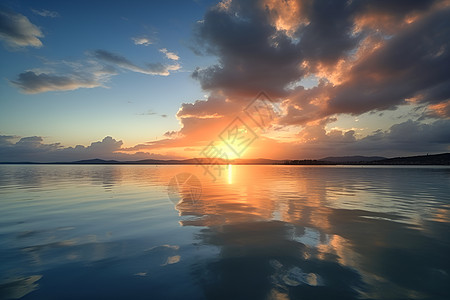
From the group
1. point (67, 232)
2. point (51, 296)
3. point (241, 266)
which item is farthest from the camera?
point (67, 232)

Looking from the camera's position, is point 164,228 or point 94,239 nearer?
point 94,239

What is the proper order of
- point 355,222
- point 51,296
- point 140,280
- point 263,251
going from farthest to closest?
point 355,222 → point 263,251 → point 140,280 → point 51,296

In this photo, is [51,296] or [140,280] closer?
[51,296]

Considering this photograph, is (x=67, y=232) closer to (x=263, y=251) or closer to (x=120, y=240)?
(x=120, y=240)

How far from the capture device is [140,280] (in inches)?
214

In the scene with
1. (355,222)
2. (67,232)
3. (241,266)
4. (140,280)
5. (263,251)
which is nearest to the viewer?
(140,280)

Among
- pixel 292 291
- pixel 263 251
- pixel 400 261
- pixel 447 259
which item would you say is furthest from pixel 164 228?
pixel 447 259

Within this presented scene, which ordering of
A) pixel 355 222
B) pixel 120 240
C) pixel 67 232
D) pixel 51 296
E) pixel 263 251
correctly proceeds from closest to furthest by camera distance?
pixel 51 296, pixel 263 251, pixel 120 240, pixel 67 232, pixel 355 222

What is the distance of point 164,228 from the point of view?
9945 mm

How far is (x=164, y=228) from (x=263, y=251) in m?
4.86

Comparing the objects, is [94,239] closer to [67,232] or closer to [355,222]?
[67,232]

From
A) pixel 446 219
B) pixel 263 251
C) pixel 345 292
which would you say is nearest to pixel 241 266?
pixel 263 251

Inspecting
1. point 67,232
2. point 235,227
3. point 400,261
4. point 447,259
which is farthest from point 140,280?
point 447,259

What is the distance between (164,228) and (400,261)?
861 centimetres
